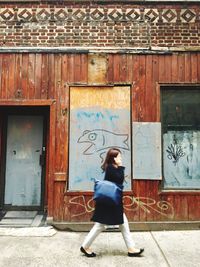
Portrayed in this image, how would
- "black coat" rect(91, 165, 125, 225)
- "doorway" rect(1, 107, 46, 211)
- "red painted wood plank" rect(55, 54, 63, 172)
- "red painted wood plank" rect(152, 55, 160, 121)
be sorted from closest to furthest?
1. "black coat" rect(91, 165, 125, 225)
2. "red painted wood plank" rect(55, 54, 63, 172)
3. "red painted wood plank" rect(152, 55, 160, 121)
4. "doorway" rect(1, 107, 46, 211)

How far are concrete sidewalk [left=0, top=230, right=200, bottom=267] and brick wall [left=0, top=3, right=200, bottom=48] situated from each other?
154 inches

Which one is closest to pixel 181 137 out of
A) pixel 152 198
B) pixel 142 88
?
pixel 142 88

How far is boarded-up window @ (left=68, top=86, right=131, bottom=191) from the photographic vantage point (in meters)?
6.40

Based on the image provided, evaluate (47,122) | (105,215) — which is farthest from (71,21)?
(105,215)

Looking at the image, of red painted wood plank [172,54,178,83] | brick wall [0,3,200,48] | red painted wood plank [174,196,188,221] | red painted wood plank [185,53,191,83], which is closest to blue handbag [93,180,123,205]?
red painted wood plank [174,196,188,221]

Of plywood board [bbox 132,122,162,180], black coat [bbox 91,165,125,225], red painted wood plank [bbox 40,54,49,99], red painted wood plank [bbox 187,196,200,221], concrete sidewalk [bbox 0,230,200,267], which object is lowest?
concrete sidewalk [bbox 0,230,200,267]

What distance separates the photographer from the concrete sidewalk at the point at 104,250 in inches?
177

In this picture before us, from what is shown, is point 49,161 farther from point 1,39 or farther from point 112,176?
point 1,39

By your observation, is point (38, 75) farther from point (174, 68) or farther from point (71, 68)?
point (174, 68)

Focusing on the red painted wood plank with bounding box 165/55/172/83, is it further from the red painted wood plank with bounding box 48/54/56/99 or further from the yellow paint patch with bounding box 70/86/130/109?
the red painted wood plank with bounding box 48/54/56/99

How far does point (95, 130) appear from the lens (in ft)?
21.2

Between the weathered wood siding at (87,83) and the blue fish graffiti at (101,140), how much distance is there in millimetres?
421

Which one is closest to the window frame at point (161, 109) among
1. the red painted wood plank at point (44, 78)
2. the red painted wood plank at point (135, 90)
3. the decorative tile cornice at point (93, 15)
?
the red painted wood plank at point (135, 90)

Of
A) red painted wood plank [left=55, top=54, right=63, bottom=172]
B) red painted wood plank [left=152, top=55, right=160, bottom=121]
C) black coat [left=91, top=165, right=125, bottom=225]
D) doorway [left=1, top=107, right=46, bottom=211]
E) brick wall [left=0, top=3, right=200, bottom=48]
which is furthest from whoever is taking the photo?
doorway [left=1, top=107, right=46, bottom=211]
